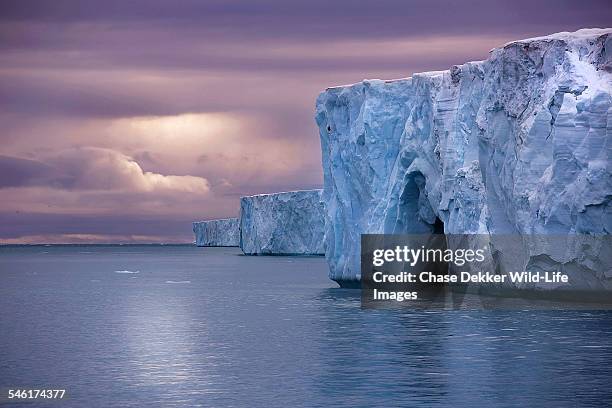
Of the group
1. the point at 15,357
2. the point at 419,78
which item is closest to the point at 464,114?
the point at 419,78

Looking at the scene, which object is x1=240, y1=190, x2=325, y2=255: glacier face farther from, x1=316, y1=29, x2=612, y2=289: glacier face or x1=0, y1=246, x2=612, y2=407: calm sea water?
x1=0, y1=246, x2=612, y2=407: calm sea water

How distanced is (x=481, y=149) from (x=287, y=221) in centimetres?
5366

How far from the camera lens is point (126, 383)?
20.1 m

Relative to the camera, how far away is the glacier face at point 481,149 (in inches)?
1223

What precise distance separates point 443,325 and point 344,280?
16.0 m

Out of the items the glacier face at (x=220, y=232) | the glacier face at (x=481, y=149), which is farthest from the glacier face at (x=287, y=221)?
the glacier face at (x=220, y=232)

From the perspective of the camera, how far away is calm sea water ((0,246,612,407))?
18.6 m

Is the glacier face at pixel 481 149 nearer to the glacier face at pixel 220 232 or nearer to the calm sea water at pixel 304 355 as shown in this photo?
the calm sea water at pixel 304 355

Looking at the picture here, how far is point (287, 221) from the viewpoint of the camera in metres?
89.0

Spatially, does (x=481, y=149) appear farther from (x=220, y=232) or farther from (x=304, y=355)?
(x=220, y=232)

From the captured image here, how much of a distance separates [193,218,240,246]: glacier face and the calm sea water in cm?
9696

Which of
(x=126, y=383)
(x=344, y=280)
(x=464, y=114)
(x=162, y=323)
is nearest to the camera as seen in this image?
(x=126, y=383)

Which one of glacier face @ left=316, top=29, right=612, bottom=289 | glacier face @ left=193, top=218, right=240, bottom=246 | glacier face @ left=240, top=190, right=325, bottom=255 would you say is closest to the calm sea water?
glacier face @ left=316, top=29, right=612, bottom=289

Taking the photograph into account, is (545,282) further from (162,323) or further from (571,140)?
(162,323)
